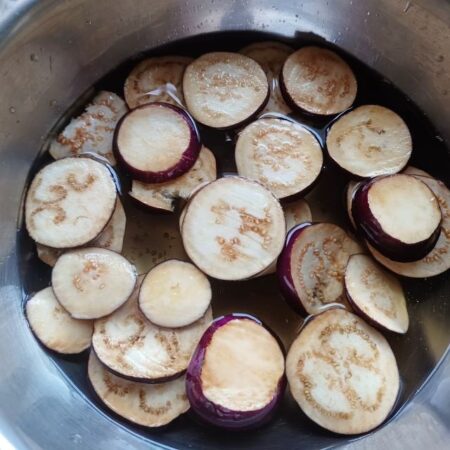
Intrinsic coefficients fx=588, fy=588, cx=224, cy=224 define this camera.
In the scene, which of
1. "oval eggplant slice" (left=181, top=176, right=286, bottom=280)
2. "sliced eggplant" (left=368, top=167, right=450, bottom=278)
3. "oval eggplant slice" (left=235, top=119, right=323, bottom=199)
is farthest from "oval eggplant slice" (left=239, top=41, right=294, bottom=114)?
"sliced eggplant" (left=368, top=167, right=450, bottom=278)

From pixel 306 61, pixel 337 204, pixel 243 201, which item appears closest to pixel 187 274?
pixel 243 201

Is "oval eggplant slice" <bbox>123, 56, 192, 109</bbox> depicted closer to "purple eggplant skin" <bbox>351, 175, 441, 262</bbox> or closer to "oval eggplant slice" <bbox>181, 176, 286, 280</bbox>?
"oval eggplant slice" <bbox>181, 176, 286, 280</bbox>

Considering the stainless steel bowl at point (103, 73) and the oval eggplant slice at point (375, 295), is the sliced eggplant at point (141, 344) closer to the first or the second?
the stainless steel bowl at point (103, 73)

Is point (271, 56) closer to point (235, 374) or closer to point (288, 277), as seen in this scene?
point (288, 277)

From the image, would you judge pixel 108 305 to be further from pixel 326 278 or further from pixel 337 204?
pixel 337 204

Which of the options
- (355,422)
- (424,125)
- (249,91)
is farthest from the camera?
(424,125)

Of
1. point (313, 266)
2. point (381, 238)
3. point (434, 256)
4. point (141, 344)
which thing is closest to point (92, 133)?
point (141, 344)
